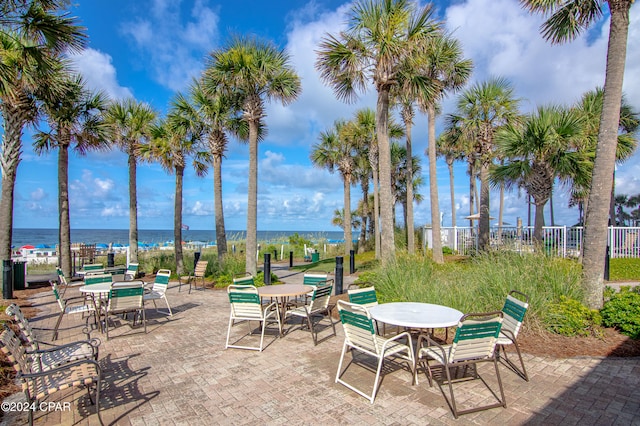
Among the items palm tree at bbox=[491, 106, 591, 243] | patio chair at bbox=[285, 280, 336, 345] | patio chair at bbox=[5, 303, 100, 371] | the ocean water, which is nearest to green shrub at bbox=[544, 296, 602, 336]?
patio chair at bbox=[285, 280, 336, 345]

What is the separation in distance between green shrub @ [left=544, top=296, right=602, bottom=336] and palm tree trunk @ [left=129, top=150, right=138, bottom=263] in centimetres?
1521

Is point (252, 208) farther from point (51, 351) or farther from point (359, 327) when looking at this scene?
point (359, 327)

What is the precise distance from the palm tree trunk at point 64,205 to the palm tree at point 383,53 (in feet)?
33.2

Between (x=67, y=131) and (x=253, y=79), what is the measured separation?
24.6 feet

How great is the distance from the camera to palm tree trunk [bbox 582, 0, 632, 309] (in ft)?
20.9

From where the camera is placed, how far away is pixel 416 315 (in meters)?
4.34

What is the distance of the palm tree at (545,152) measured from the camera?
1177cm

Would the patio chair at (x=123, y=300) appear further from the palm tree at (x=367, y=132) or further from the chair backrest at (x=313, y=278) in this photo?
the palm tree at (x=367, y=132)

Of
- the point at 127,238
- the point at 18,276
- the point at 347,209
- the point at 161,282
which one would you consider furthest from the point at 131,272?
the point at 127,238

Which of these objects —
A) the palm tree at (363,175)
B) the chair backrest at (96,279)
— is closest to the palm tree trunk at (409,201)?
the palm tree at (363,175)

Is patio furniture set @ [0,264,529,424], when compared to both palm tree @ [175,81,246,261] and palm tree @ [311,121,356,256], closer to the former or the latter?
palm tree @ [175,81,246,261]

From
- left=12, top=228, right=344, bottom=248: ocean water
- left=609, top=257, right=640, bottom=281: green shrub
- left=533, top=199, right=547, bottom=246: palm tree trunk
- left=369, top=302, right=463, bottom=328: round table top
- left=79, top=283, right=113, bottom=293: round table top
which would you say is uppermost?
left=533, top=199, right=547, bottom=246: palm tree trunk

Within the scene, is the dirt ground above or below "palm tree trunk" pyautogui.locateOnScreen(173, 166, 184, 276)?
below

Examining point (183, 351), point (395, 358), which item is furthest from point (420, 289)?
point (183, 351)
